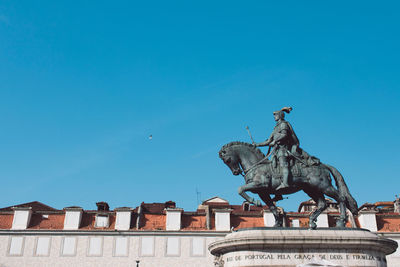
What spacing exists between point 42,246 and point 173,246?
476 inches

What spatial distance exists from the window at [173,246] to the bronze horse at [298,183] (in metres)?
29.8

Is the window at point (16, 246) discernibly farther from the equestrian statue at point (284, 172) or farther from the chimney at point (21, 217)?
the equestrian statue at point (284, 172)

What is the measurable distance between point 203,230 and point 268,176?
3043 cm

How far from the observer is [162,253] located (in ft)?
145

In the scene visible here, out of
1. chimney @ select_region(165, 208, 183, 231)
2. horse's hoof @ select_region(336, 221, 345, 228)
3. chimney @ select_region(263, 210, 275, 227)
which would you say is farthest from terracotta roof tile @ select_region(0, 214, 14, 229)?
horse's hoof @ select_region(336, 221, 345, 228)

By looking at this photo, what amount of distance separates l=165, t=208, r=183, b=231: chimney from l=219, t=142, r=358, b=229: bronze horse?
30.2 meters

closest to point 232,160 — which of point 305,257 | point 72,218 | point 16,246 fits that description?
point 305,257

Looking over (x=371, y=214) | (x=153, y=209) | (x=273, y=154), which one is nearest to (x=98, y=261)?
(x=153, y=209)

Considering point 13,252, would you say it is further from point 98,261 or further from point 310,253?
point 310,253

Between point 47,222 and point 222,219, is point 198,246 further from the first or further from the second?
point 47,222

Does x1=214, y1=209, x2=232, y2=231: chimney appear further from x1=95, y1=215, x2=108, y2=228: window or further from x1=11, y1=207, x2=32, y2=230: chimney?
x1=11, y1=207, x2=32, y2=230: chimney

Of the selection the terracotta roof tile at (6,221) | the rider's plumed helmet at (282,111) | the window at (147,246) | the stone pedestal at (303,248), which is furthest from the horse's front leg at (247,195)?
the terracotta roof tile at (6,221)

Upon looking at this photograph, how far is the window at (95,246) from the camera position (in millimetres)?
44156

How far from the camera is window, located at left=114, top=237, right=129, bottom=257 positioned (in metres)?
44.2
